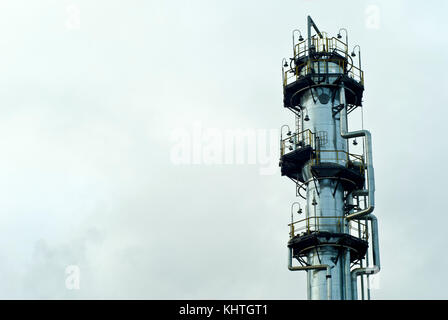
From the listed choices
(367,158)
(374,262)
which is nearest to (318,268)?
(374,262)

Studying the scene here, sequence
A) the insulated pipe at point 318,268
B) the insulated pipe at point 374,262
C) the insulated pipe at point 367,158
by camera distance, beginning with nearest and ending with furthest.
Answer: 1. the insulated pipe at point 318,268
2. the insulated pipe at point 367,158
3. the insulated pipe at point 374,262

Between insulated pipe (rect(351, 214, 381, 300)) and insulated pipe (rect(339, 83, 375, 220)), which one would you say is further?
insulated pipe (rect(351, 214, 381, 300))

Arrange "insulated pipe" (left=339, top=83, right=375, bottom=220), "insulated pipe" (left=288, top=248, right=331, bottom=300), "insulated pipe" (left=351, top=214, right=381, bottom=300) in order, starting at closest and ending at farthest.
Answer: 1. "insulated pipe" (left=288, top=248, right=331, bottom=300)
2. "insulated pipe" (left=339, top=83, right=375, bottom=220)
3. "insulated pipe" (left=351, top=214, right=381, bottom=300)

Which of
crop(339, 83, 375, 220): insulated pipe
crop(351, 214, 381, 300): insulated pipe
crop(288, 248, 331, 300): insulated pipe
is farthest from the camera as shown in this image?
crop(351, 214, 381, 300): insulated pipe

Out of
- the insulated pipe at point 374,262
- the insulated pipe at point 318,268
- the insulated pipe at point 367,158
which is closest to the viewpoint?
the insulated pipe at point 318,268

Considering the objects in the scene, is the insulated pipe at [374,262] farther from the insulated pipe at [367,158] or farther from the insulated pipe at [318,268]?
the insulated pipe at [318,268]

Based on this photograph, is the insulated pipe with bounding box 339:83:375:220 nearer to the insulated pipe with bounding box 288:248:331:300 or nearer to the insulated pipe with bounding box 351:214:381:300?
the insulated pipe with bounding box 351:214:381:300

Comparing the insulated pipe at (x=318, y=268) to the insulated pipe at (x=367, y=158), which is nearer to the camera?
the insulated pipe at (x=318, y=268)

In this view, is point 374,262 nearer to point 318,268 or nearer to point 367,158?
point 318,268

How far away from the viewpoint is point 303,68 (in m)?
55.2

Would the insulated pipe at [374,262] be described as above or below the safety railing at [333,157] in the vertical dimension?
below
